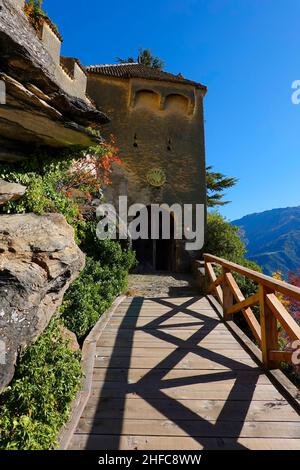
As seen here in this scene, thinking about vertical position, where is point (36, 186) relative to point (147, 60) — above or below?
below

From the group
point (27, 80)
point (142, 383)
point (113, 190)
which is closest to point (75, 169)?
point (27, 80)

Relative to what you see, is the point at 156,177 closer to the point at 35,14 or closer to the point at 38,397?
the point at 35,14

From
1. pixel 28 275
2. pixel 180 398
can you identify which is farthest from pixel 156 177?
pixel 180 398

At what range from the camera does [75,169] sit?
673 centimetres

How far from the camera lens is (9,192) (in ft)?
10.6

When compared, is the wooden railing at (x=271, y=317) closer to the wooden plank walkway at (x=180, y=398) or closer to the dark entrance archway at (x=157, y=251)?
the wooden plank walkway at (x=180, y=398)

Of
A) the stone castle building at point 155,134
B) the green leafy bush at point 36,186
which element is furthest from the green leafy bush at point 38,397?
the stone castle building at point 155,134

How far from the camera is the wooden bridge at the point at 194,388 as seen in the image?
211 centimetres

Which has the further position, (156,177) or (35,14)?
(156,177)

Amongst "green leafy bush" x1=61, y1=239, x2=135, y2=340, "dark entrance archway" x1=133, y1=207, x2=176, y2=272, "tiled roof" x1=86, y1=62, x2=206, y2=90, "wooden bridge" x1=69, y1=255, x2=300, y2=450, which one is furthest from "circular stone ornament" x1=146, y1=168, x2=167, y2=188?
"wooden bridge" x1=69, y1=255, x2=300, y2=450

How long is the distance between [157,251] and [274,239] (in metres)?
116

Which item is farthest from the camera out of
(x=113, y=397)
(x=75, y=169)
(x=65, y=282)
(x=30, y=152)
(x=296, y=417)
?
(x=75, y=169)
